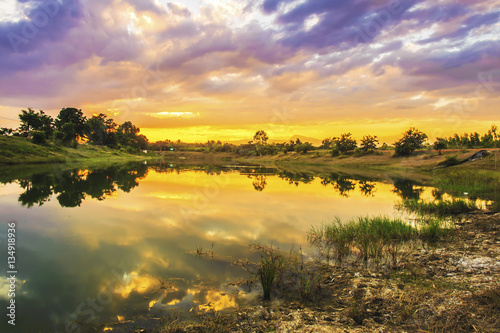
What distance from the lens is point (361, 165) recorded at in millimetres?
72750

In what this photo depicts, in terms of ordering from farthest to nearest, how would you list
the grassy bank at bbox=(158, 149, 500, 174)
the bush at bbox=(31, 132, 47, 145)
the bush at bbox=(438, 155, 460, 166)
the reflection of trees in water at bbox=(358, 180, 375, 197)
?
the bush at bbox=(31, 132, 47, 145) < the grassy bank at bbox=(158, 149, 500, 174) < the bush at bbox=(438, 155, 460, 166) < the reflection of trees in water at bbox=(358, 180, 375, 197)

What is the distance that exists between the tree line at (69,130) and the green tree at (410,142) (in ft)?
292

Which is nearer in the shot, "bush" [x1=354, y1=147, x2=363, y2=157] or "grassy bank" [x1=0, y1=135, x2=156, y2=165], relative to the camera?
"grassy bank" [x1=0, y1=135, x2=156, y2=165]

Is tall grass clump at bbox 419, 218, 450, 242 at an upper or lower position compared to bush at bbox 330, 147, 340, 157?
lower

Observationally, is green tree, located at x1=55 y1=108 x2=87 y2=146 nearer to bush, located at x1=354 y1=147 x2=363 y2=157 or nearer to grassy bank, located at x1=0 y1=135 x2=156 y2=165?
grassy bank, located at x1=0 y1=135 x2=156 y2=165

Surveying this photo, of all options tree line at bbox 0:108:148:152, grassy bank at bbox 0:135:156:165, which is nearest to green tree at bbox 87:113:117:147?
tree line at bbox 0:108:148:152

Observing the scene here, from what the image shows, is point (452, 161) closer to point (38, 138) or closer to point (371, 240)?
point (371, 240)

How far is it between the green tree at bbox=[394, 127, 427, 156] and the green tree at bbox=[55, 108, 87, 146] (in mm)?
93227

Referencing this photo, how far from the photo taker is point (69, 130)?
268ft

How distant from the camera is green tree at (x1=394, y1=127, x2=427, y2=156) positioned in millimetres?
65931

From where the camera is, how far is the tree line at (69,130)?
7250cm

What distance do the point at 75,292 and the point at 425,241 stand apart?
11965 millimetres

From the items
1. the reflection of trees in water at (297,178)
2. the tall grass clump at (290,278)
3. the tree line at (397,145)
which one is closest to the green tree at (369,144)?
the tree line at (397,145)

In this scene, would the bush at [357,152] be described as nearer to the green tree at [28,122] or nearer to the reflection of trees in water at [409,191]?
the reflection of trees in water at [409,191]
